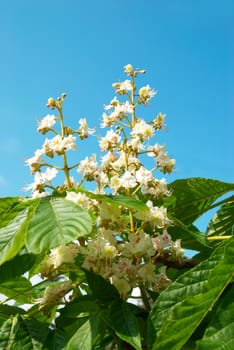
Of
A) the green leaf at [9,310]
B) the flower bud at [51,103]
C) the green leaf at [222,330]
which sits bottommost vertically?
the green leaf at [222,330]

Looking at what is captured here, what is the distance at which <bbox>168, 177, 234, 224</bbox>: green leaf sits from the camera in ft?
5.08

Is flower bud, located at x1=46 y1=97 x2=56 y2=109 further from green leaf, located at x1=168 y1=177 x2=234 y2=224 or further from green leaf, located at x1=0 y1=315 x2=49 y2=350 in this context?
green leaf, located at x1=0 y1=315 x2=49 y2=350

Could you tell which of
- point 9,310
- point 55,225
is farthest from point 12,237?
point 9,310

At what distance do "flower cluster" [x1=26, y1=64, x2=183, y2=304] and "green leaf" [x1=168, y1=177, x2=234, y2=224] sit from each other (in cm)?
11

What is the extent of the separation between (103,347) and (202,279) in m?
0.39

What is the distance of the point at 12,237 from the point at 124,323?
10.6 inches

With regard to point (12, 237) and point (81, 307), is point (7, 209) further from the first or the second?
point (81, 307)

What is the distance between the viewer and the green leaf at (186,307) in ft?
3.02

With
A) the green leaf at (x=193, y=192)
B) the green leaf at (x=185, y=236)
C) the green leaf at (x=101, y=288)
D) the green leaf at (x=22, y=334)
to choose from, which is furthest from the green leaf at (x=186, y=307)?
the green leaf at (x=193, y=192)

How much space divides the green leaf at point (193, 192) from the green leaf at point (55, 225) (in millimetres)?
519

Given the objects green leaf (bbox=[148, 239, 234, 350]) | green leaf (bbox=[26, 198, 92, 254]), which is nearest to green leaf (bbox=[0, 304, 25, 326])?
green leaf (bbox=[26, 198, 92, 254])

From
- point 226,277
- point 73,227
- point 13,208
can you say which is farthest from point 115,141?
point 226,277

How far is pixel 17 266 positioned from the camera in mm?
1184

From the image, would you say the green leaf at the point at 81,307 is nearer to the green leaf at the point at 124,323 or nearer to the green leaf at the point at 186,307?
the green leaf at the point at 124,323
